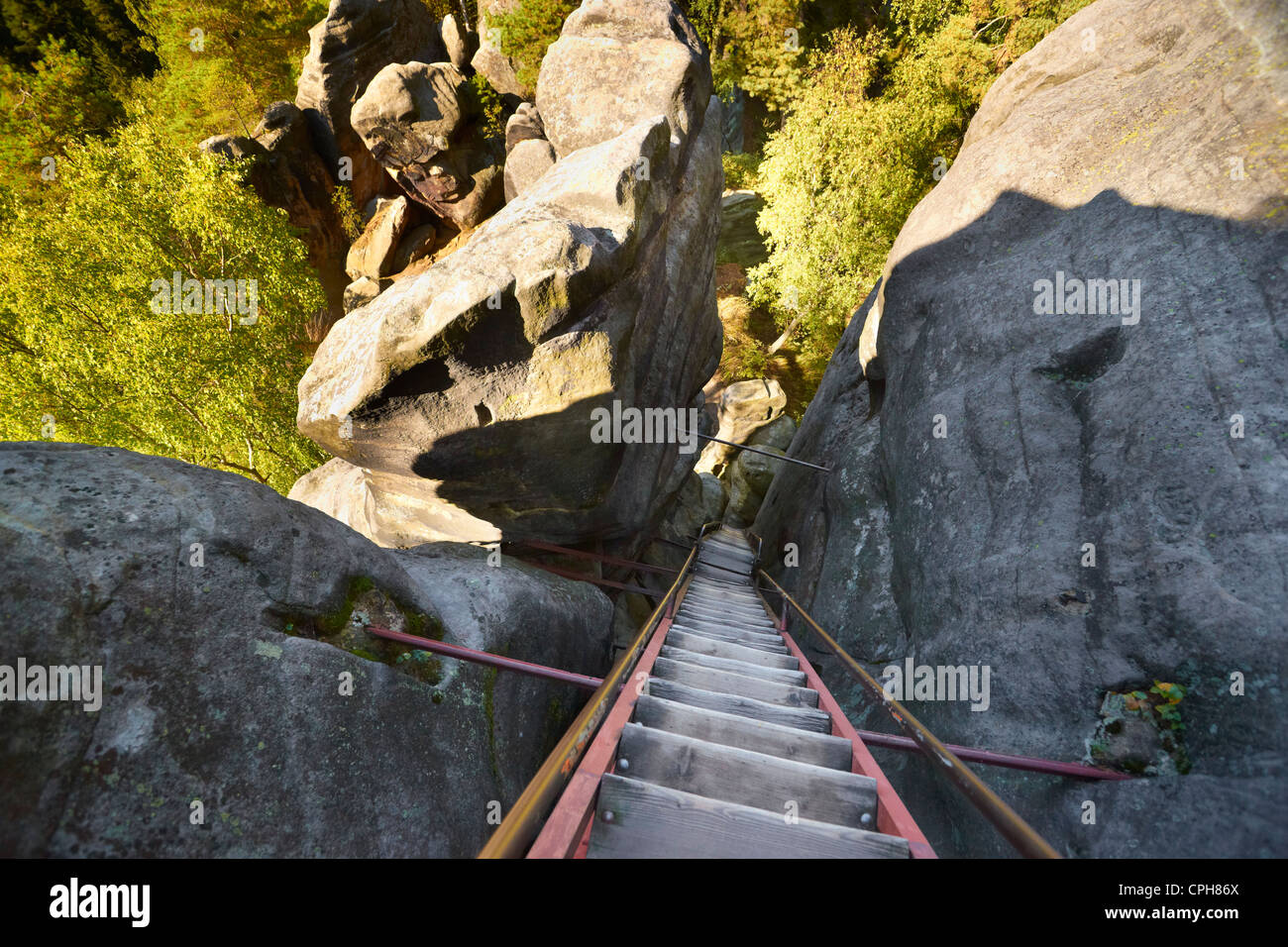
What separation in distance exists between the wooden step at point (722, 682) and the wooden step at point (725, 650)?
1.11 metres

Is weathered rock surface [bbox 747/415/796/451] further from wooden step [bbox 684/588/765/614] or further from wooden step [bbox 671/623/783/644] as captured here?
wooden step [bbox 671/623/783/644]

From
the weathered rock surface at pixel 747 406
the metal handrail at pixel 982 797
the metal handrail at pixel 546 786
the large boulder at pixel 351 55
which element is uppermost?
the large boulder at pixel 351 55

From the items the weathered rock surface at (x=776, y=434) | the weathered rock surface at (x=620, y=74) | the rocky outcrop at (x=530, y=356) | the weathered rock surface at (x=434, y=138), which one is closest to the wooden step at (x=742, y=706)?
the rocky outcrop at (x=530, y=356)

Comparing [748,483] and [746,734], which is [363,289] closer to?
[748,483]

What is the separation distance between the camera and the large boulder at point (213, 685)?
285 centimetres

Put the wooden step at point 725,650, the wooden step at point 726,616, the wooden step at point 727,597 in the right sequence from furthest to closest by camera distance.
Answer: the wooden step at point 727,597
the wooden step at point 726,616
the wooden step at point 725,650

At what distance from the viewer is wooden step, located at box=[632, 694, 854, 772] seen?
3.33m

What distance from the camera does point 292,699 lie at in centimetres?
365

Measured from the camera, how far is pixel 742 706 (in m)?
4.00

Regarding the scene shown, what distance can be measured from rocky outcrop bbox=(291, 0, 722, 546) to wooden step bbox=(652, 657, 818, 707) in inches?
185

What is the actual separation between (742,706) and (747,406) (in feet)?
72.1

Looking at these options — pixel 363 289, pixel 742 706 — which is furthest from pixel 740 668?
pixel 363 289

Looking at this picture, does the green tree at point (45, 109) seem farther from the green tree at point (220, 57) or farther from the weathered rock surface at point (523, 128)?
the weathered rock surface at point (523, 128)
